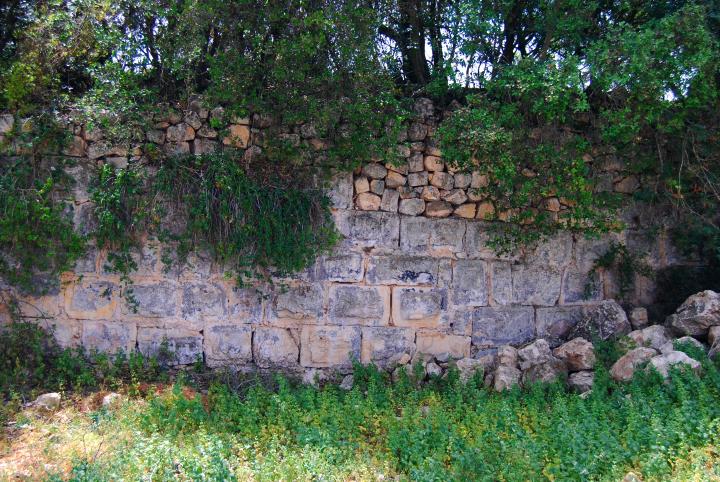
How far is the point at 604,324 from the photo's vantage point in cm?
584

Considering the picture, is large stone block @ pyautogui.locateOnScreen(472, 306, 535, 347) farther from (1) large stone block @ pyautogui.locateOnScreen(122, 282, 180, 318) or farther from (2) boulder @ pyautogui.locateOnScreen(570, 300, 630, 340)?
(1) large stone block @ pyautogui.locateOnScreen(122, 282, 180, 318)

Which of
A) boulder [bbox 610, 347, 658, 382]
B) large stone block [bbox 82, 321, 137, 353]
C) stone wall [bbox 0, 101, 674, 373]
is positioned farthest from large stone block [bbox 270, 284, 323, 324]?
boulder [bbox 610, 347, 658, 382]

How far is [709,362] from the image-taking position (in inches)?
188

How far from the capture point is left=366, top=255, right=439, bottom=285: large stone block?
5691 mm

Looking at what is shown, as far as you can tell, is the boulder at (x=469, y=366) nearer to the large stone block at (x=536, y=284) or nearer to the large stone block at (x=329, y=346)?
the large stone block at (x=536, y=284)

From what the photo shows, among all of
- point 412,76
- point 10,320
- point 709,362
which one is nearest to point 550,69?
point 412,76

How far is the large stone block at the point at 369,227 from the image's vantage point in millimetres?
5633

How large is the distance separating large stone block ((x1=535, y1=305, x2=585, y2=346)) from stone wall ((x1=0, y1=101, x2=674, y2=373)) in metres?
0.01

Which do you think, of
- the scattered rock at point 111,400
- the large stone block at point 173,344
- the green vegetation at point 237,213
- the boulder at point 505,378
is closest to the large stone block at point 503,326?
the boulder at point 505,378

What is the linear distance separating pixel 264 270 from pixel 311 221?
609 mm

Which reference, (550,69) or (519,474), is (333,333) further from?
(550,69)

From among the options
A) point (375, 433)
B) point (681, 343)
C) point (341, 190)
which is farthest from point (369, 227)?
point (681, 343)

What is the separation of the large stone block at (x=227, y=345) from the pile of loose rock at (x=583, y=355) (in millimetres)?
952

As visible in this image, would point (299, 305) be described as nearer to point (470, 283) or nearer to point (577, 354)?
point (470, 283)
